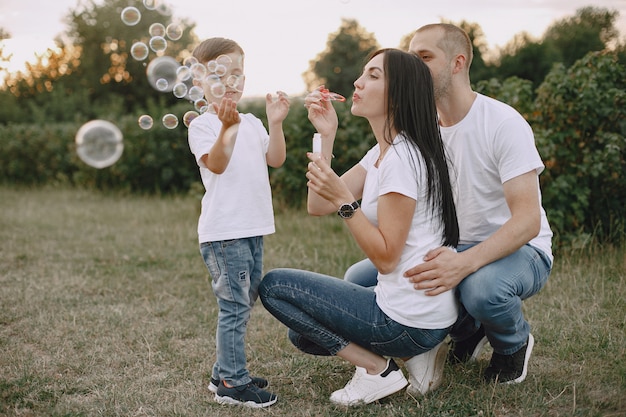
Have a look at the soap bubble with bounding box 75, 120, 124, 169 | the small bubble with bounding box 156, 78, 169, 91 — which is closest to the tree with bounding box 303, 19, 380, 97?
the soap bubble with bounding box 75, 120, 124, 169

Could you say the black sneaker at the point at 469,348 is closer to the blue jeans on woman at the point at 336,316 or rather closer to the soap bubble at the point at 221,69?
the blue jeans on woman at the point at 336,316

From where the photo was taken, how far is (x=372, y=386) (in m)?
2.62

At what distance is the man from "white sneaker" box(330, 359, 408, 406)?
0.47 feet

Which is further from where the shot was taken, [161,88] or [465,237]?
[161,88]

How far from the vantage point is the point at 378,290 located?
2586 mm

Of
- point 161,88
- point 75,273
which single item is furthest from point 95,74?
point 161,88

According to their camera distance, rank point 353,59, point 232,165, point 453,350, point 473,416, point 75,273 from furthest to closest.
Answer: point 353,59
point 75,273
point 453,350
point 232,165
point 473,416

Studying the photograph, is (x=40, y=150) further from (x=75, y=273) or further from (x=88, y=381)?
(x=88, y=381)

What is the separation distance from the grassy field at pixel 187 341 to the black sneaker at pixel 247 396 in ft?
0.13

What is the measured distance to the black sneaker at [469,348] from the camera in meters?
3.05

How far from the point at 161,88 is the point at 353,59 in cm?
3492

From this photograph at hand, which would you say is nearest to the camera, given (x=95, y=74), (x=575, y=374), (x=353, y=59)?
(x=575, y=374)

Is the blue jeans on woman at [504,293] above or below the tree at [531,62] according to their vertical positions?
below

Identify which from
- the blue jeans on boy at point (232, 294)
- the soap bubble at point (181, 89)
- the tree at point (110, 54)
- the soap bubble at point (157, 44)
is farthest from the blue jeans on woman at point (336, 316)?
the tree at point (110, 54)
